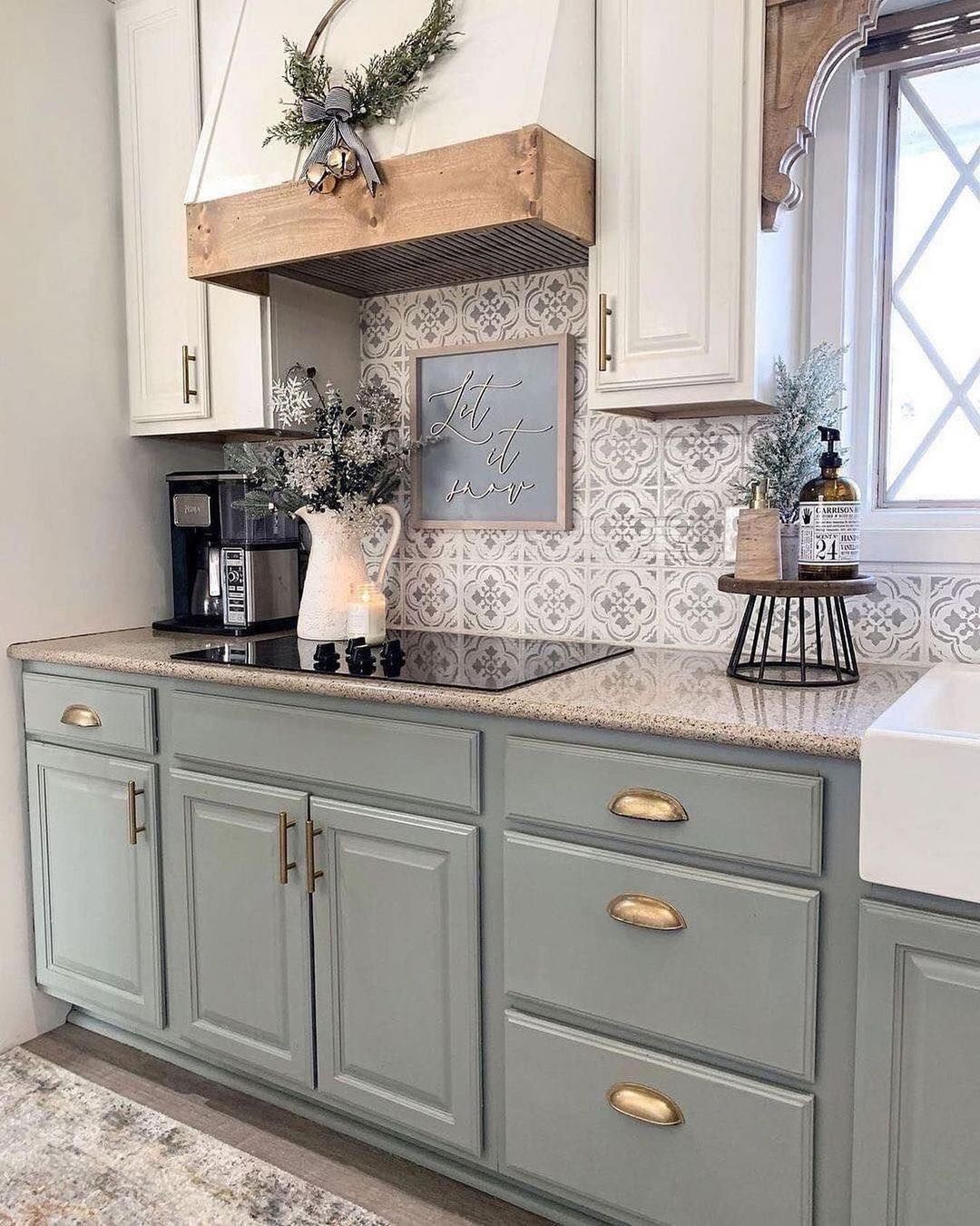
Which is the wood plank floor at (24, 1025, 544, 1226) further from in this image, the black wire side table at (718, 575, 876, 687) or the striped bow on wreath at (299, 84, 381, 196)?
the striped bow on wreath at (299, 84, 381, 196)

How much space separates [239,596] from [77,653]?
415mm

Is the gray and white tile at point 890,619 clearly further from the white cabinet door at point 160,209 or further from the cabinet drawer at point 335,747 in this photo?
the white cabinet door at point 160,209

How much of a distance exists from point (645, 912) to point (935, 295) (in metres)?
1.32

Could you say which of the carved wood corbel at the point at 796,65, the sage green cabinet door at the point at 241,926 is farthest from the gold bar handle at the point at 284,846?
the carved wood corbel at the point at 796,65

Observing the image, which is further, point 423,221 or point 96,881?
point 96,881

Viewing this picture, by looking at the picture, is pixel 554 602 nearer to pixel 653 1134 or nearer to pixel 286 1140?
pixel 653 1134

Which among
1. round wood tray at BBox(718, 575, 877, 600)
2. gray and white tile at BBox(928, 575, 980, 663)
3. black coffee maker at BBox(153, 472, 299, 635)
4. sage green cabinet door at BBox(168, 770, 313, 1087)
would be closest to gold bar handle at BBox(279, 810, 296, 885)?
sage green cabinet door at BBox(168, 770, 313, 1087)

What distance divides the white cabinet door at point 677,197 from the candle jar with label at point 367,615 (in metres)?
0.72

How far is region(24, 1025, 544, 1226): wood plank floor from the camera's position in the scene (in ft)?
5.98

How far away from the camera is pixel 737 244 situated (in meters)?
1.75

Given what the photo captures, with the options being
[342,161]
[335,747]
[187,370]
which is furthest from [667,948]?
[187,370]

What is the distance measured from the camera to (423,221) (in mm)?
1927

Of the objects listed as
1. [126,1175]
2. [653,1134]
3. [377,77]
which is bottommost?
[126,1175]

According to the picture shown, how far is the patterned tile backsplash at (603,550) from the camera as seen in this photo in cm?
194
